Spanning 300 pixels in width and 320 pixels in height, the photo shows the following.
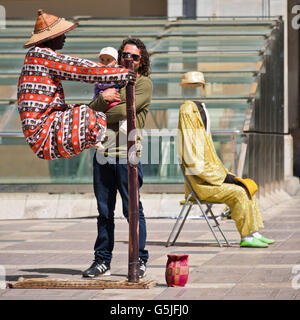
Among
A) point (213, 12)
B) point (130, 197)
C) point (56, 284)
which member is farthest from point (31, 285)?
point (213, 12)

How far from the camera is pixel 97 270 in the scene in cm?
804

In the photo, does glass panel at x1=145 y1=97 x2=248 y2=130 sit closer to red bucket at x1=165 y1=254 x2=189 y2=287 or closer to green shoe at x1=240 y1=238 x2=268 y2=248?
green shoe at x1=240 y1=238 x2=268 y2=248

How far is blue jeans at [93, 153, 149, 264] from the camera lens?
7.99 m

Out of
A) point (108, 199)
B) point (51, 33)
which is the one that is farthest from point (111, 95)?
point (108, 199)

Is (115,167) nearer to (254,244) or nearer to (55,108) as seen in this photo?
(55,108)

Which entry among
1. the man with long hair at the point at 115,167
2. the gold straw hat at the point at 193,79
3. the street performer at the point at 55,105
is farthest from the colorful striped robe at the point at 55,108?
the gold straw hat at the point at 193,79

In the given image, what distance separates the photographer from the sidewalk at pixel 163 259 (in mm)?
7098

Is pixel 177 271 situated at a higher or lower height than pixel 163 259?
higher

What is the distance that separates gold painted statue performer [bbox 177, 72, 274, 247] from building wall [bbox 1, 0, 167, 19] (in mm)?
15795

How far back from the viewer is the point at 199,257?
9.41 meters

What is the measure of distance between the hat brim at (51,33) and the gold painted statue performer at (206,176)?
327cm

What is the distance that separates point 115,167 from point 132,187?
641 mm

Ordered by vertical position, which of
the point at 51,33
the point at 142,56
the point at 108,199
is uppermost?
the point at 51,33
